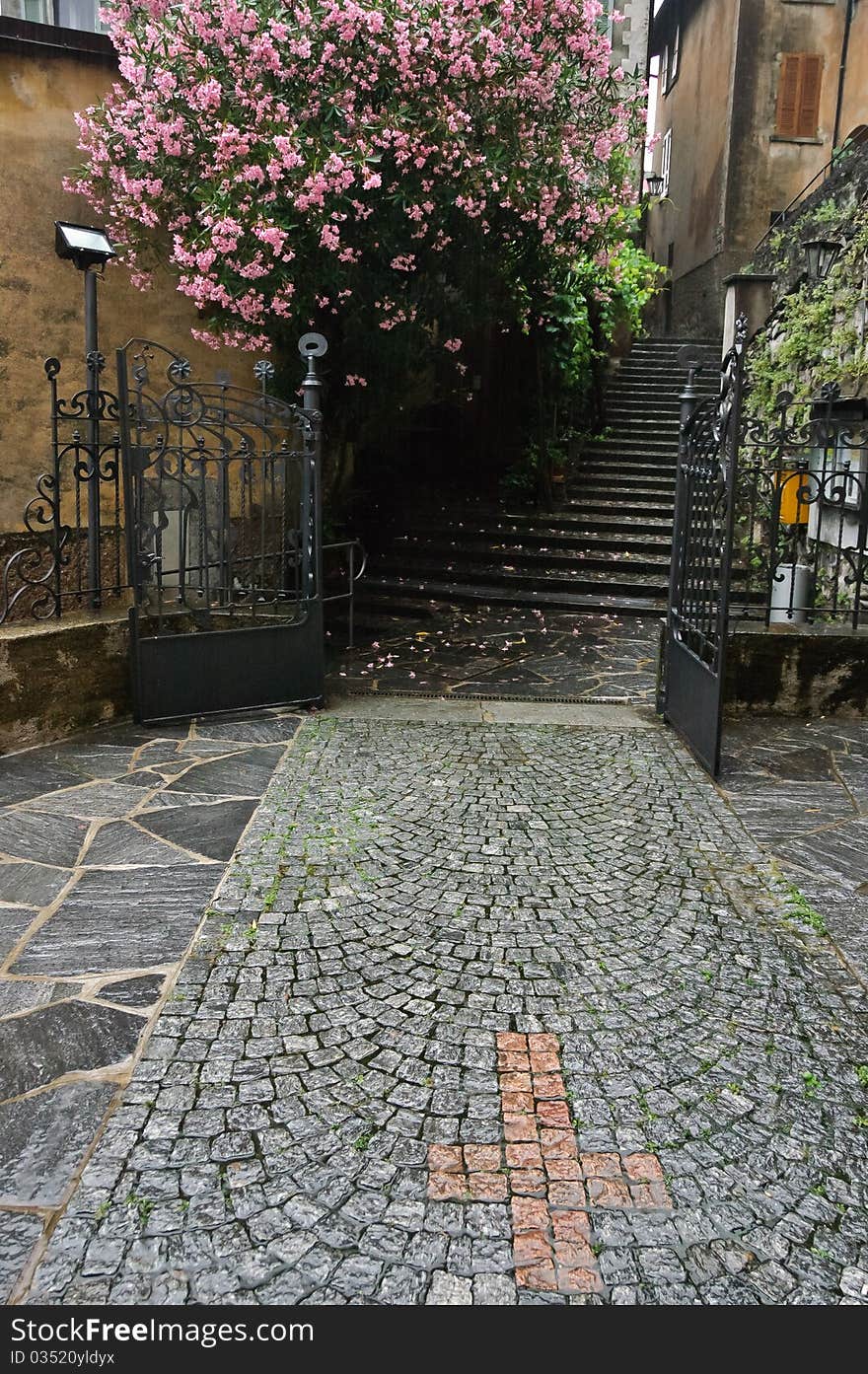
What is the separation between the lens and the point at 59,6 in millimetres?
7465

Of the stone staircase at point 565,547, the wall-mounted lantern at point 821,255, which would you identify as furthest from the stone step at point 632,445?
the wall-mounted lantern at point 821,255

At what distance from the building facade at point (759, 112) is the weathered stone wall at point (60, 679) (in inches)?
636

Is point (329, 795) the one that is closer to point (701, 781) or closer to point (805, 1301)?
point (701, 781)

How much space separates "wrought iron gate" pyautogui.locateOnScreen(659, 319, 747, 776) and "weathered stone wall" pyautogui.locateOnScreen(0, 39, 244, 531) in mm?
4714

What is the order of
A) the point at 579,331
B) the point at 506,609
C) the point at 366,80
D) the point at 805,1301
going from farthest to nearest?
the point at 579,331 < the point at 506,609 < the point at 366,80 < the point at 805,1301

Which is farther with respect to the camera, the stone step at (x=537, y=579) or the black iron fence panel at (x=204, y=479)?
the stone step at (x=537, y=579)

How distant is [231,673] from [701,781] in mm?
2751

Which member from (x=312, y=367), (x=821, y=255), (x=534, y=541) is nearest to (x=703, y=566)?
(x=312, y=367)

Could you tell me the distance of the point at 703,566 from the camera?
18.0 feet

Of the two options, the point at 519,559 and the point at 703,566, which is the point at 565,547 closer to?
the point at 519,559

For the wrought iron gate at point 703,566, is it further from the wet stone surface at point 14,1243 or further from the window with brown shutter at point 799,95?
the window with brown shutter at point 799,95

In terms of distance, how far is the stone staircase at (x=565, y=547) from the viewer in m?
10.0

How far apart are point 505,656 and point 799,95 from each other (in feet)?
51.0

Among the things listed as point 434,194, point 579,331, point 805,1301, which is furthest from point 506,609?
point 805,1301
